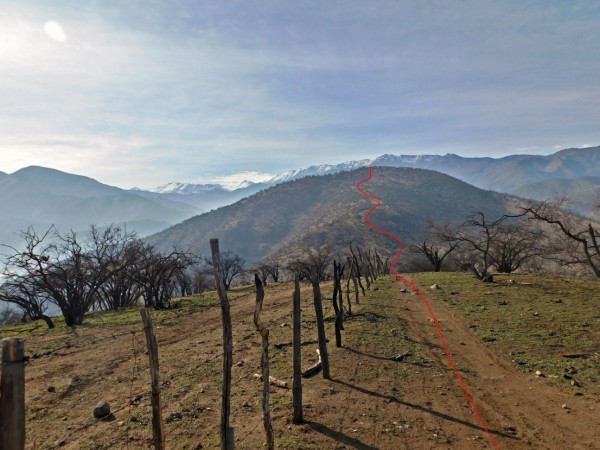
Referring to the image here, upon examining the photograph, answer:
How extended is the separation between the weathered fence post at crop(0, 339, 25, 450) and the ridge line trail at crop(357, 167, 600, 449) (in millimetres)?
8448

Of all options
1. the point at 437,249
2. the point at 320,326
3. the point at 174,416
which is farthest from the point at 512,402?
the point at 437,249

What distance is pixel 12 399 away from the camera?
355 centimetres

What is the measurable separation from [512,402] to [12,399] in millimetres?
11049

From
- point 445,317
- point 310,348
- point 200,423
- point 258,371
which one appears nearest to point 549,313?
point 445,317

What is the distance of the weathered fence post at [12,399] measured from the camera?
139 inches

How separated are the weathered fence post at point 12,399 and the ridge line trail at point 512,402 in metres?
8.45

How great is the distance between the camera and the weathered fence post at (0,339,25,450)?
3521 mm

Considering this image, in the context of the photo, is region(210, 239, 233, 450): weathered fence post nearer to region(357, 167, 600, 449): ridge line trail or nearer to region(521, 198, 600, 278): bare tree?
region(357, 167, 600, 449): ridge line trail

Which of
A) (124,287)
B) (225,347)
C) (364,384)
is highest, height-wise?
(225,347)

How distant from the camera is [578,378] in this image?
10.7 meters

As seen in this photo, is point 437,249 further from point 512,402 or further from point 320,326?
point 320,326

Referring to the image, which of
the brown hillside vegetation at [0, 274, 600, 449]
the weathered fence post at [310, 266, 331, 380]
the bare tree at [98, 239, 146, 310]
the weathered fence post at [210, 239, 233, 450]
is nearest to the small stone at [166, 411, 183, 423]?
the brown hillside vegetation at [0, 274, 600, 449]

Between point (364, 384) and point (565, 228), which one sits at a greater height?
point (565, 228)

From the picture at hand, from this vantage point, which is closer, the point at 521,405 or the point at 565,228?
the point at 521,405
